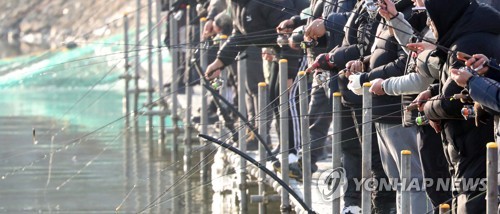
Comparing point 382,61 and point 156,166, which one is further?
point 156,166

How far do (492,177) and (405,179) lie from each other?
1.38 m

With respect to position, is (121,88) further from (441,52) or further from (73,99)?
(441,52)

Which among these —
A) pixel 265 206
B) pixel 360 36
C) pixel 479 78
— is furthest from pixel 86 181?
pixel 479 78

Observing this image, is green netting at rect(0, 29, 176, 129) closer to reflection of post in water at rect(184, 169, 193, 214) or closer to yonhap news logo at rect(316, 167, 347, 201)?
reflection of post in water at rect(184, 169, 193, 214)

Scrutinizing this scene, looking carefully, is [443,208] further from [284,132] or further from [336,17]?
[284,132]

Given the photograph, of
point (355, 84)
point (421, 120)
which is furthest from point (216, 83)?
point (421, 120)

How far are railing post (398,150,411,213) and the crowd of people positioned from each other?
210mm

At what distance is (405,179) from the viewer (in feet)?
28.8

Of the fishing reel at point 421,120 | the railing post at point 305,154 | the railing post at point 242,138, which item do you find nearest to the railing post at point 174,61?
the railing post at point 242,138

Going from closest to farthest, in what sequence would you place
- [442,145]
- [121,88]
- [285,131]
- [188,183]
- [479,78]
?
[479,78] → [442,145] → [285,131] → [188,183] → [121,88]

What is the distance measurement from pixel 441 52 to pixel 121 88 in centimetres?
1851

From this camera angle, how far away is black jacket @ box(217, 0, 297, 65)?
44.2ft

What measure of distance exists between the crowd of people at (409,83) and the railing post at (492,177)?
0.37m

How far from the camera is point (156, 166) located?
676 inches
